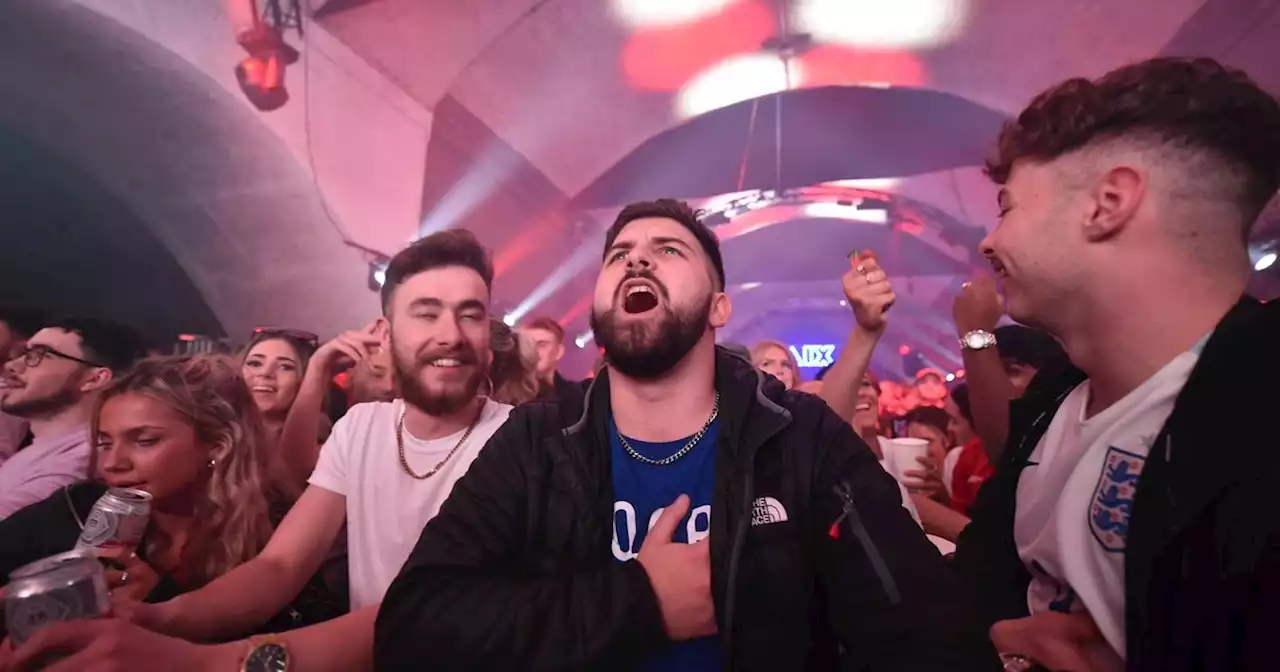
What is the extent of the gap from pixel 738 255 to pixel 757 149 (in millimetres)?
444

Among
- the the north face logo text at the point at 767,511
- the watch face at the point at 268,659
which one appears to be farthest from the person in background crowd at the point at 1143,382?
the watch face at the point at 268,659

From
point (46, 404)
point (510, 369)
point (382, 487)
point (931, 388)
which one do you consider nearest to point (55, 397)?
point (46, 404)

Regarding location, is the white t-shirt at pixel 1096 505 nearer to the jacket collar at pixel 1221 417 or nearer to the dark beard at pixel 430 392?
the jacket collar at pixel 1221 417

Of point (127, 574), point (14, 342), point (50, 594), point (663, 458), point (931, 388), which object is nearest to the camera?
point (50, 594)

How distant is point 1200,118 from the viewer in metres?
0.96

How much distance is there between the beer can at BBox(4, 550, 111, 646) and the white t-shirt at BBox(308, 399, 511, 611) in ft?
2.00

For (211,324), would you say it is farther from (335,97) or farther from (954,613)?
(954,613)

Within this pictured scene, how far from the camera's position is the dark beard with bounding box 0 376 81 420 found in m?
1.68

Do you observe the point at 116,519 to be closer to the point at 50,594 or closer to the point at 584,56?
the point at 50,594

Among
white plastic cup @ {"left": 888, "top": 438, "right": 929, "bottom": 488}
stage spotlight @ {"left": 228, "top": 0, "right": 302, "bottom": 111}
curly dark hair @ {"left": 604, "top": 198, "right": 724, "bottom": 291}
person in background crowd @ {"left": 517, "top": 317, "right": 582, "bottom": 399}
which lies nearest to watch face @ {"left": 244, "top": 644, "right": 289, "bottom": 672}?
curly dark hair @ {"left": 604, "top": 198, "right": 724, "bottom": 291}

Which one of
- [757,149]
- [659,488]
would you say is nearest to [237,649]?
[659,488]

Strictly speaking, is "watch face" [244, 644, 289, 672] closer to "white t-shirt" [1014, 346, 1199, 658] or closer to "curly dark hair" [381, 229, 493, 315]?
"curly dark hair" [381, 229, 493, 315]

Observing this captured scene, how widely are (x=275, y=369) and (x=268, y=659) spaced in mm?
1068

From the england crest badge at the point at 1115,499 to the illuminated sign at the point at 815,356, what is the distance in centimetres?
178
